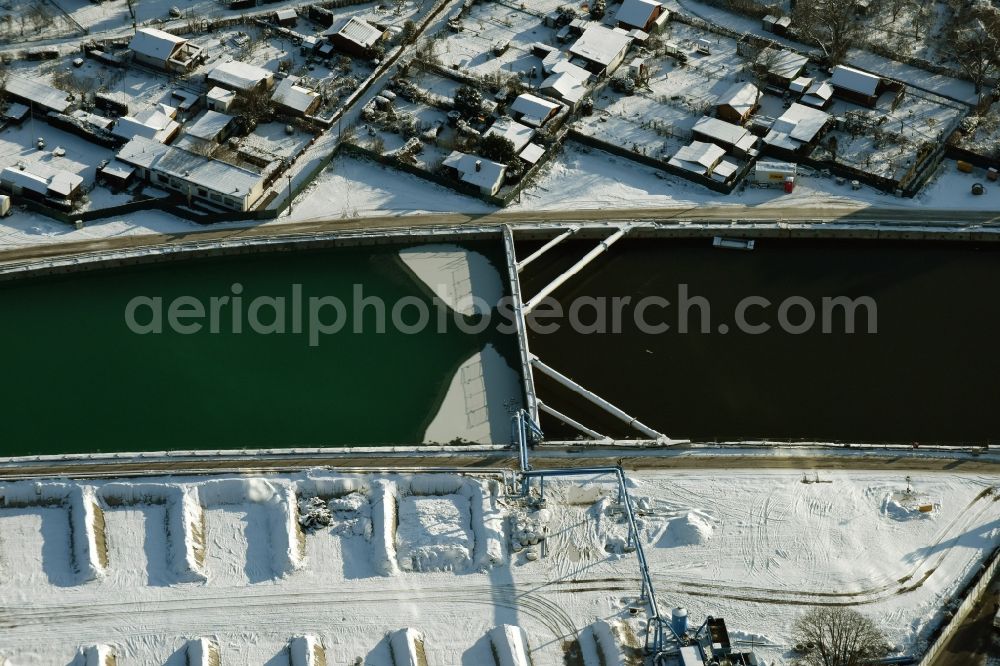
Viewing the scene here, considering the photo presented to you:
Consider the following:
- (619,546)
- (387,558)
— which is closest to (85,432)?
(387,558)

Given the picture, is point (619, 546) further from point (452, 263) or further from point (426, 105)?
point (426, 105)

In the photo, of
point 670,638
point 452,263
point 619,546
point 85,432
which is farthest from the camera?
point 452,263

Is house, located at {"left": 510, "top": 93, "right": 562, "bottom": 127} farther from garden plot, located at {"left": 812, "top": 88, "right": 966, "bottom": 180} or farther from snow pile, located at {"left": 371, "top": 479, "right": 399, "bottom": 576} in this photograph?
snow pile, located at {"left": 371, "top": 479, "right": 399, "bottom": 576}

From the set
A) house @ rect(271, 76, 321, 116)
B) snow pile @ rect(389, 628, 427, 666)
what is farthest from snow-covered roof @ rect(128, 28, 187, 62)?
snow pile @ rect(389, 628, 427, 666)

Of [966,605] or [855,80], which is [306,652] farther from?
[855,80]

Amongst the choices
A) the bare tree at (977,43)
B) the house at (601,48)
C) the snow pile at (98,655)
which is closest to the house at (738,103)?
the house at (601,48)

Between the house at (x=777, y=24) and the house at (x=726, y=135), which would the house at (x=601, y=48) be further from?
the house at (x=777, y=24)
